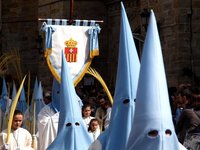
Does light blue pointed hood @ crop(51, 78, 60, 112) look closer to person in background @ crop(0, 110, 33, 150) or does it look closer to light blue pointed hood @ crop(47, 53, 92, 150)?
person in background @ crop(0, 110, 33, 150)

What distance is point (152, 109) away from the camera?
20.9 feet

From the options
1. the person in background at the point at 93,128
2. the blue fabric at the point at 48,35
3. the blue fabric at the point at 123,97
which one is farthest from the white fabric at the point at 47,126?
the blue fabric at the point at 123,97

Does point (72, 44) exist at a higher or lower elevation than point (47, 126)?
higher

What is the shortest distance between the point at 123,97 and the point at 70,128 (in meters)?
2.05

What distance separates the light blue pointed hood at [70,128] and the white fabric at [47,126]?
2.43 meters

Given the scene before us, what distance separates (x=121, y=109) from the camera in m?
7.69

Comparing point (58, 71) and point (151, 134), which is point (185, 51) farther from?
point (151, 134)

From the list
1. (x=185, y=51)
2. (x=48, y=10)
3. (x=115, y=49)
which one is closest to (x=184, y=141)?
(x=185, y=51)

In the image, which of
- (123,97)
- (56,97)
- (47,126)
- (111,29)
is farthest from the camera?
(111,29)

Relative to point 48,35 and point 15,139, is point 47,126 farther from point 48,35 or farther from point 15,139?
point 15,139

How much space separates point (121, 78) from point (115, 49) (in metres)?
15.5

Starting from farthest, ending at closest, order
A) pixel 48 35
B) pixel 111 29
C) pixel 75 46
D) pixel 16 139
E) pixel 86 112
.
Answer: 1. pixel 111 29
2. pixel 75 46
3. pixel 48 35
4. pixel 86 112
5. pixel 16 139

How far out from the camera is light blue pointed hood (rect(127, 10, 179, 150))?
6.26 metres

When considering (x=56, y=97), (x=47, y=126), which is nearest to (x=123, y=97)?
(x=47, y=126)
